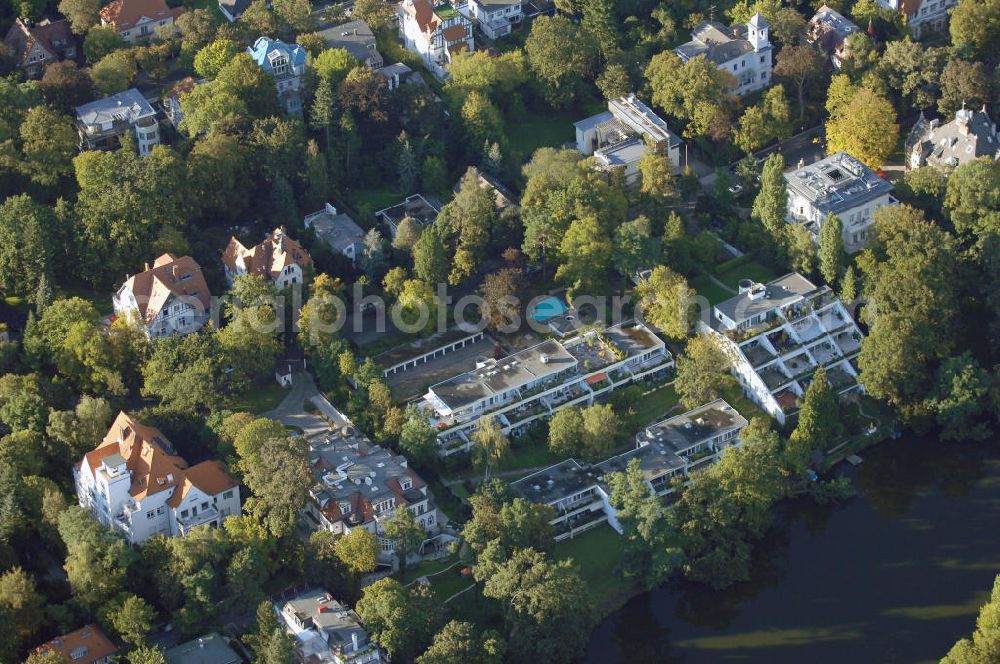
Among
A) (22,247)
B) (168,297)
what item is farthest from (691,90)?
(22,247)

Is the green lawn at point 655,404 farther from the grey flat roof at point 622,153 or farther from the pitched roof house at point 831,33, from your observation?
the pitched roof house at point 831,33

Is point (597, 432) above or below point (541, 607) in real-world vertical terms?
above

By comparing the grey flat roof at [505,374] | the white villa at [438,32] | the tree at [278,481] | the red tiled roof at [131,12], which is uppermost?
the red tiled roof at [131,12]

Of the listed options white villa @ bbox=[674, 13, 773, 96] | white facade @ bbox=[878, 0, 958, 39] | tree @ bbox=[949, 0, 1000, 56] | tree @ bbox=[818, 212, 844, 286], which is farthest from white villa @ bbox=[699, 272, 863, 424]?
white facade @ bbox=[878, 0, 958, 39]

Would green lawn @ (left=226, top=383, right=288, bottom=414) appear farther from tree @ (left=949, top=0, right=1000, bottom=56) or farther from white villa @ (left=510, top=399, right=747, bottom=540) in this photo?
tree @ (left=949, top=0, right=1000, bottom=56)

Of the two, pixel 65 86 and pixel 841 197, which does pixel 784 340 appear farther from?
pixel 65 86

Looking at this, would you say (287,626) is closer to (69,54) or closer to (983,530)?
(983,530)

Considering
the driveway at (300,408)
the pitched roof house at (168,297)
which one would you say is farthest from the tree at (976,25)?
the pitched roof house at (168,297)
